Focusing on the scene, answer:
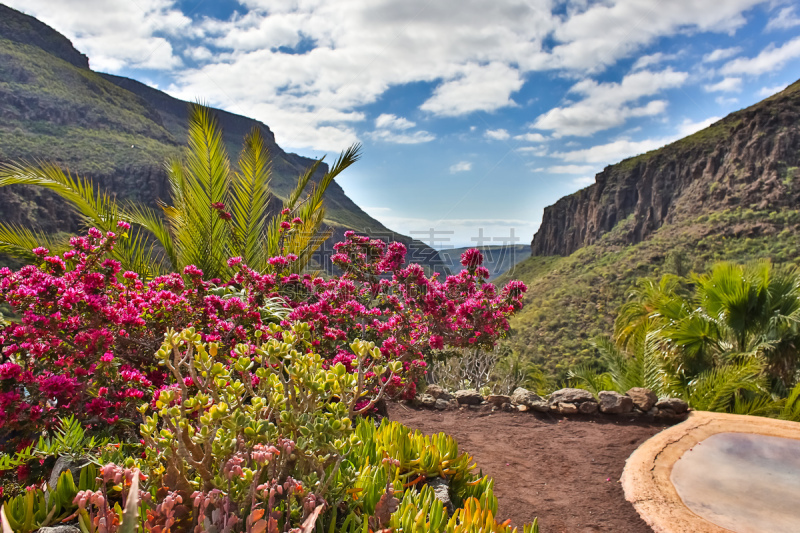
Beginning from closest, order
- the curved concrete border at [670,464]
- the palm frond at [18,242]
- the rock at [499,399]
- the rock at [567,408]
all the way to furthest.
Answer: the curved concrete border at [670,464], the palm frond at [18,242], the rock at [567,408], the rock at [499,399]

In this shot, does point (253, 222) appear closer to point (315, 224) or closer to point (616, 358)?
point (315, 224)

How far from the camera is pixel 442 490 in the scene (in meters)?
2.48

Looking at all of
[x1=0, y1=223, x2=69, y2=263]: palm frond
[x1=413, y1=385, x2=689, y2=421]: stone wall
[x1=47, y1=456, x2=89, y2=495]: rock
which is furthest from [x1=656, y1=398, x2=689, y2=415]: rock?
[x1=0, y1=223, x2=69, y2=263]: palm frond

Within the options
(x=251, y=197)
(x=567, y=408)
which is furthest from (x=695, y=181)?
(x=251, y=197)

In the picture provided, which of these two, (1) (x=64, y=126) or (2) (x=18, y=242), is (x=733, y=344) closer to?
(2) (x=18, y=242)

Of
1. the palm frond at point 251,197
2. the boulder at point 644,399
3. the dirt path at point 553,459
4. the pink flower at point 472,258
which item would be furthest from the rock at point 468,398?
the palm frond at point 251,197

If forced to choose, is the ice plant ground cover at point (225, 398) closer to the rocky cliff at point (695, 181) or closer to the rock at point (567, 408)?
the rock at point (567, 408)

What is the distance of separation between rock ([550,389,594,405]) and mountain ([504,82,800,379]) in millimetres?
17509

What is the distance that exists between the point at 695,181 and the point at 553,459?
2858 inches

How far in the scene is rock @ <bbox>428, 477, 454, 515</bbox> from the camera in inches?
94.4

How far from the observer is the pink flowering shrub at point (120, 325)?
2562 mm

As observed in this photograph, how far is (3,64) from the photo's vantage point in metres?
51.9

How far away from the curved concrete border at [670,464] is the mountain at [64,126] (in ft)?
87.7

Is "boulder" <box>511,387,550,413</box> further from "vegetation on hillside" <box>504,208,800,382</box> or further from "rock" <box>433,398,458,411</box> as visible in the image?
"vegetation on hillside" <box>504,208,800,382</box>
